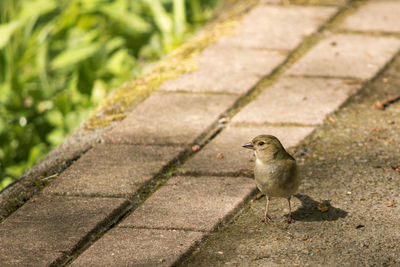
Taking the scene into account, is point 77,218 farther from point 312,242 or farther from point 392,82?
point 392,82

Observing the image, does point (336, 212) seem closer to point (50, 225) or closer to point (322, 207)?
point (322, 207)

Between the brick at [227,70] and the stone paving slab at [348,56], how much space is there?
0.22 meters

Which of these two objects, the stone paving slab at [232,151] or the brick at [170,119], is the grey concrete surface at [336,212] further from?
the brick at [170,119]

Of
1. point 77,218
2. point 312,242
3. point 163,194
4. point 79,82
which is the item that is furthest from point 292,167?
point 79,82

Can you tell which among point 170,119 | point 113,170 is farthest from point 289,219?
point 170,119

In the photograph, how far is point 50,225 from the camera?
3.19m

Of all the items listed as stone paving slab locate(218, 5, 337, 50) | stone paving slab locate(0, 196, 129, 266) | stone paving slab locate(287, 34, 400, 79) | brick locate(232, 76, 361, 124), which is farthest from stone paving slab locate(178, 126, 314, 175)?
A: stone paving slab locate(218, 5, 337, 50)

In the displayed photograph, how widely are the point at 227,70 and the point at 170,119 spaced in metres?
0.81

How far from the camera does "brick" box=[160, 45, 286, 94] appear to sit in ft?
15.2

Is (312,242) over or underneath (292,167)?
underneath

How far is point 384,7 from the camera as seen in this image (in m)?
5.88

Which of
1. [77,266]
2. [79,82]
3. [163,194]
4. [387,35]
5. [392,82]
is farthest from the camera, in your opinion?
[79,82]

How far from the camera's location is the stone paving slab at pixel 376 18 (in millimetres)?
5457

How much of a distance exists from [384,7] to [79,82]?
8.18ft
